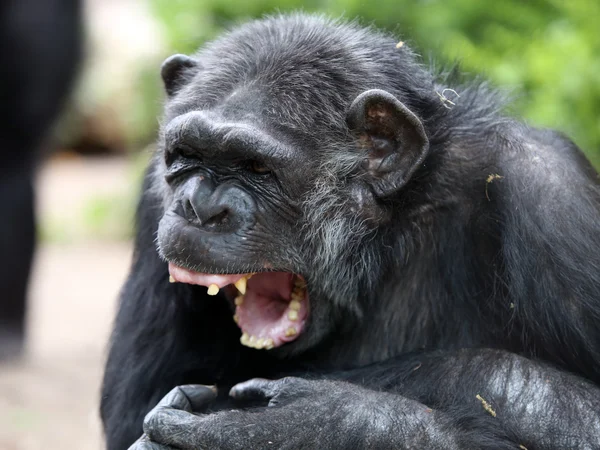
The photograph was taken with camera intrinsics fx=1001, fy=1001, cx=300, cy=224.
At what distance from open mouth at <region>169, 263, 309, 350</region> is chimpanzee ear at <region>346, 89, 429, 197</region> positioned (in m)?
0.64

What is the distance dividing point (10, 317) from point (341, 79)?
6815mm

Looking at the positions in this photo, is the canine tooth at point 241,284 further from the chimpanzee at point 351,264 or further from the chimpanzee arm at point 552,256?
the chimpanzee arm at point 552,256

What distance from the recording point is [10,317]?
10.5 meters

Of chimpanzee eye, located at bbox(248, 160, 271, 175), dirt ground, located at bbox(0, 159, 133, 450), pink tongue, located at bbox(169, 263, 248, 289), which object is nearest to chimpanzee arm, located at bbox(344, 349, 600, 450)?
pink tongue, located at bbox(169, 263, 248, 289)

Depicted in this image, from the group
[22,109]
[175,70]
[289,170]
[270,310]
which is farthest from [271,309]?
[22,109]

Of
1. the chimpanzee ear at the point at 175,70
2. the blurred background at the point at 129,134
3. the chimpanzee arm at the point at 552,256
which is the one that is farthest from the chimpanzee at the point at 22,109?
the chimpanzee arm at the point at 552,256

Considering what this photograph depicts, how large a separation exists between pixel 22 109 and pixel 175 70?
19.2ft

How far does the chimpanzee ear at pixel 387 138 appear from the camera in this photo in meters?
4.58

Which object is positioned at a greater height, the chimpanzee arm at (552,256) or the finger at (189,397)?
the chimpanzee arm at (552,256)

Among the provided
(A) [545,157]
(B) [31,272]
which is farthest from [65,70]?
(A) [545,157]

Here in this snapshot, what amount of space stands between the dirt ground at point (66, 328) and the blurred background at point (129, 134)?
0.02m

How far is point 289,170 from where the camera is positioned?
4.57 m

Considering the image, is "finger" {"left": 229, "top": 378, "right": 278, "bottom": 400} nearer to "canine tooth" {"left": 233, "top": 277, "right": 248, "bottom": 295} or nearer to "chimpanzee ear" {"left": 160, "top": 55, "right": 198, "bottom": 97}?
"canine tooth" {"left": 233, "top": 277, "right": 248, "bottom": 295}

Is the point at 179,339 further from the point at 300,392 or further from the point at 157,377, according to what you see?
the point at 300,392
